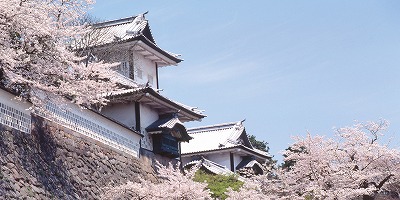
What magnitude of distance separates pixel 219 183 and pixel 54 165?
401 inches

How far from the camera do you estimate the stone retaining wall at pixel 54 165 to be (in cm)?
1408

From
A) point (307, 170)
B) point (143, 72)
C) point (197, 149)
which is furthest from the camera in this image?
point (197, 149)

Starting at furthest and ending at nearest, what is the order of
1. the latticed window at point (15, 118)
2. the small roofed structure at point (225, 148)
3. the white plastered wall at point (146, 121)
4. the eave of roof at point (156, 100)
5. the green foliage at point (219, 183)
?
the small roofed structure at point (225, 148) < the green foliage at point (219, 183) < the white plastered wall at point (146, 121) < the eave of roof at point (156, 100) < the latticed window at point (15, 118)

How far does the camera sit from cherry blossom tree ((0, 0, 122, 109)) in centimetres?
1457

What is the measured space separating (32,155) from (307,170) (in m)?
10.0

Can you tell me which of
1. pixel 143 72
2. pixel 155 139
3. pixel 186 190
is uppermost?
pixel 143 72

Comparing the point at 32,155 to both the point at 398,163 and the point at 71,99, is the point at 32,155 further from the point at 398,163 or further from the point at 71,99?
the point at 398,163

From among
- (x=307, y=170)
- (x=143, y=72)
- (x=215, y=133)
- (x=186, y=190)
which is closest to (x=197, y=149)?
(x=215, y=133)

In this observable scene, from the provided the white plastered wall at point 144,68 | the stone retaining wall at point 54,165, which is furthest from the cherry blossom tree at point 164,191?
the white plastered wall at point 144,68

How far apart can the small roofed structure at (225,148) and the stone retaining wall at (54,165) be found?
15.4 meters

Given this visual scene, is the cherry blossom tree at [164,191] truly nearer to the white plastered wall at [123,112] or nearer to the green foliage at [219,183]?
the white plastered wall at [123,112]

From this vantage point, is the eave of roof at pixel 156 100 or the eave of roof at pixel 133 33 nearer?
the eave of roof at pixel 156 100

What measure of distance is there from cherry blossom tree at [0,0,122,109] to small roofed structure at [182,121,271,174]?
1828 centimetres

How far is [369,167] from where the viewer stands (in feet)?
76.2
